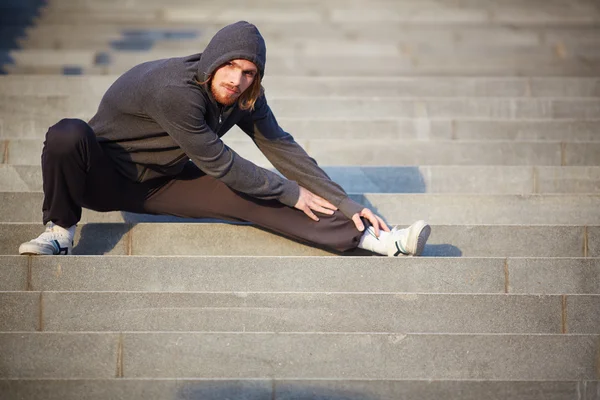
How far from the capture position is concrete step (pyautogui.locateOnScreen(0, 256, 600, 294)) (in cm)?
440

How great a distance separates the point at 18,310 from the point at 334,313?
150 cm

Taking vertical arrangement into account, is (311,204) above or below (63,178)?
below

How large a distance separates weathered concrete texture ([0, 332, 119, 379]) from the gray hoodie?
106cm

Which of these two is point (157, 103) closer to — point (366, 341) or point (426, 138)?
point (366, 341)

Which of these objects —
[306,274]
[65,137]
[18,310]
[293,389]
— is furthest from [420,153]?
[18,310]

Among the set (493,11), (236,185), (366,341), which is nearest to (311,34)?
(493,11)

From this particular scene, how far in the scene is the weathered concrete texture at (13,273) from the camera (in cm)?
443

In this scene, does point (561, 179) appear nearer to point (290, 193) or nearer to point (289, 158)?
point (289, 158)

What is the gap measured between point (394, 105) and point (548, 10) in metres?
4.32

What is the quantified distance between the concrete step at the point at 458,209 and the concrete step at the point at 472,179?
551 millimetres

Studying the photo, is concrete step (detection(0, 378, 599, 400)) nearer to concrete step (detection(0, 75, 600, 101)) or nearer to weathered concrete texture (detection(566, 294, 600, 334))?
weathered concrete texture (detection(566, 294, 600, 334))

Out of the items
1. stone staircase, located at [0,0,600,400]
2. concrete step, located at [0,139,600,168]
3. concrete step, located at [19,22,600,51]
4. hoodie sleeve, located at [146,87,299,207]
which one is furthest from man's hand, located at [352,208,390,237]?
concrete step, located at [19,22,600,51]

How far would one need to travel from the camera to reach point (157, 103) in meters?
4.36

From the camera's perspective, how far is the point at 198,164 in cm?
448
